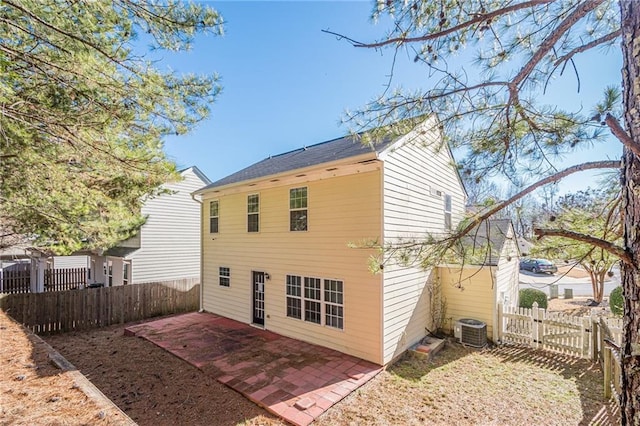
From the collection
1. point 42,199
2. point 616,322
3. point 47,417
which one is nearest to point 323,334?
point 47,417

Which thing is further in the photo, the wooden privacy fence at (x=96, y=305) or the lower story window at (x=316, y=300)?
the wooden privacy fence at (x=96, y=305)

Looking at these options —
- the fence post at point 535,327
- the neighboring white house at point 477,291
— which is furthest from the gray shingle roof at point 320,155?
the fence post at point 535,327

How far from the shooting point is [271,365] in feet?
19.8

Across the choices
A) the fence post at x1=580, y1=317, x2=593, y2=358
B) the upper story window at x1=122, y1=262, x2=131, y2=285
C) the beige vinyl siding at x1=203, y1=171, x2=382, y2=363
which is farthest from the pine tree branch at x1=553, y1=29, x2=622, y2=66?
the upper story window at x1=122, y1=262, x2=131, y2=285

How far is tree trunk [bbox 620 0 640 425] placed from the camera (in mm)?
1709

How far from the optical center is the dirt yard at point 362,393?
3428mm

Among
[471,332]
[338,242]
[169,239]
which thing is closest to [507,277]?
[471,332]

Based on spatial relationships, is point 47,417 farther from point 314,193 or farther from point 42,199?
point 314,193

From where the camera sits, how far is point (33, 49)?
11.4 feet

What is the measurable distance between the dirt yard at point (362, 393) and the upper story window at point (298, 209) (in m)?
3.96

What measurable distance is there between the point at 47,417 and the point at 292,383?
3.54 m

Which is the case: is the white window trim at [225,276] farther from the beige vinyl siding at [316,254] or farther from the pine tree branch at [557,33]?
the pine tree branch at [557,33]

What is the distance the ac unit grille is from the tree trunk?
616 centimetres

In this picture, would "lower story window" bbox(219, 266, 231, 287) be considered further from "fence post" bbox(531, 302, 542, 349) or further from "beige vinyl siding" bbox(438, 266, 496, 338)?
"fence post" bbox(531, 302, 542, 349)
